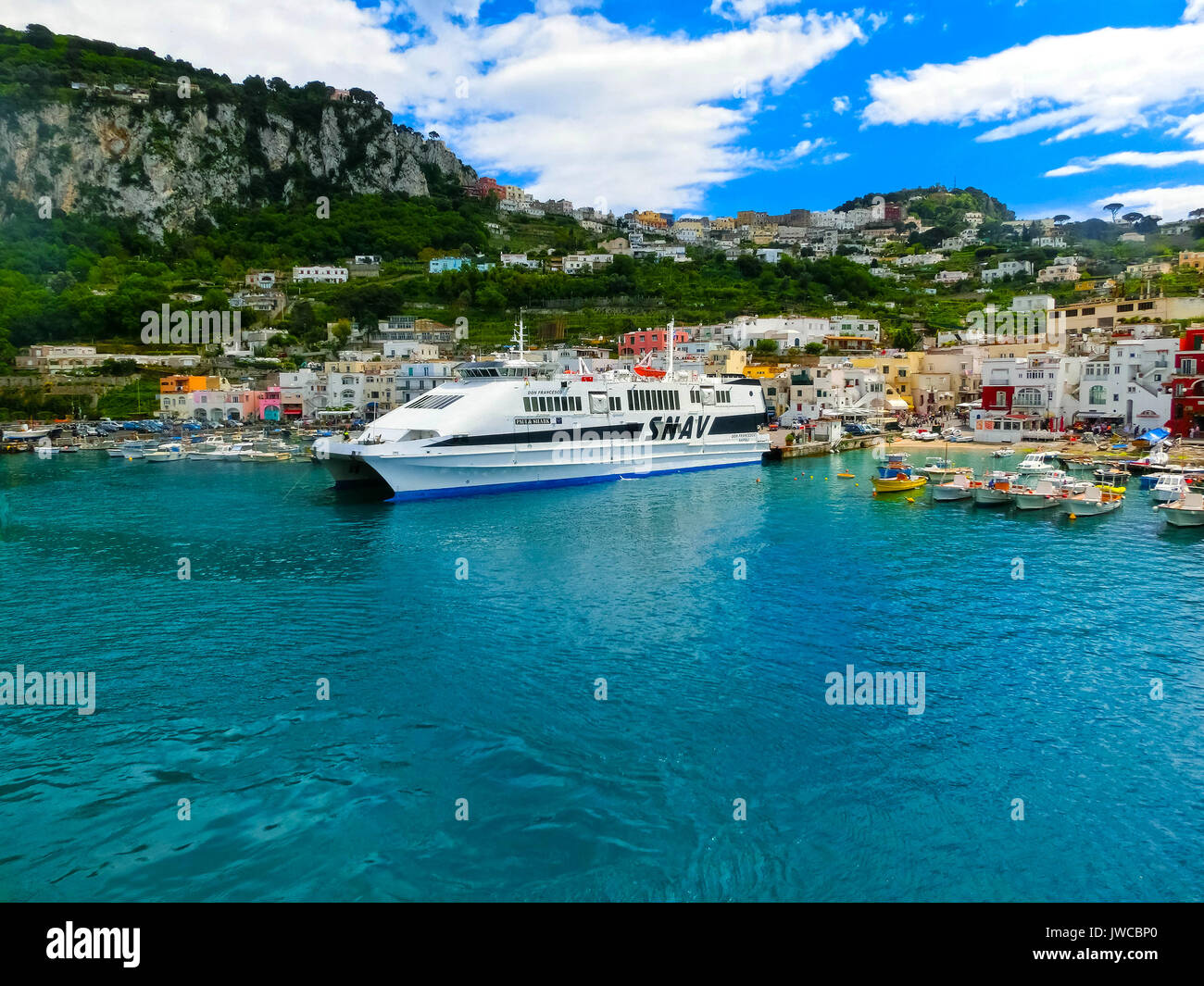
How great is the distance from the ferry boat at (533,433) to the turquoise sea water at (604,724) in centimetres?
874

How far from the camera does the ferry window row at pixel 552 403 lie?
3509 centimetres

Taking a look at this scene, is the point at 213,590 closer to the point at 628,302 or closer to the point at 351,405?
the point at 351,405

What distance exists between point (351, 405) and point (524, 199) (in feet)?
366

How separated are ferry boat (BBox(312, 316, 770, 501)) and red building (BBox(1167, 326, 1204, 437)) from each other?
26130 mm

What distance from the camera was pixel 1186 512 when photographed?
999 inches

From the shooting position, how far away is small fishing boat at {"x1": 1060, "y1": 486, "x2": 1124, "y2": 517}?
2789 cm

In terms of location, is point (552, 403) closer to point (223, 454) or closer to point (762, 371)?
point (223, 454)

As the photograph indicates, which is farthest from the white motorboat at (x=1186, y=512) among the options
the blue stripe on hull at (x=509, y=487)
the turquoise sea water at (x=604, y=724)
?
the blue stripe on hull at (x=509, y=487)

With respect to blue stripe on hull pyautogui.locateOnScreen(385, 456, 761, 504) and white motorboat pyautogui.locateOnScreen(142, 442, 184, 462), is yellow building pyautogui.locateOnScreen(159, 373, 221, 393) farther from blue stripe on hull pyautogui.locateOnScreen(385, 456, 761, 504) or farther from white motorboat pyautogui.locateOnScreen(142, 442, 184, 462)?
blue stripe on hull pyautogui.locateOnScreen(385, 456, 761, 504)

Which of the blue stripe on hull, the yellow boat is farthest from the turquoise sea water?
the yellow boat

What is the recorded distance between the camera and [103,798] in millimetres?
9672

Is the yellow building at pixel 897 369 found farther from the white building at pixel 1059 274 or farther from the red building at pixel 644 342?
the white building at pixel 1059 274

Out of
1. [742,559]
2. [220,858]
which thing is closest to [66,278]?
[742,559]

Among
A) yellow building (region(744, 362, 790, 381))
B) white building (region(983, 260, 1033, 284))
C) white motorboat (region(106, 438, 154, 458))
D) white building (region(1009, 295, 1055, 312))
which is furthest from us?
white building (region(983, 260, 1033, 284))
